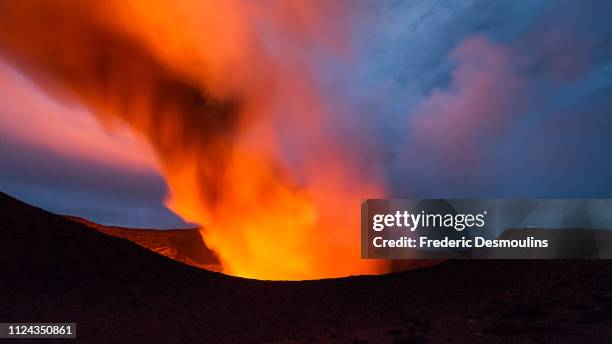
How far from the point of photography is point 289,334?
58.5 ft

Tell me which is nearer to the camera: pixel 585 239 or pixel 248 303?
pixel 248 303

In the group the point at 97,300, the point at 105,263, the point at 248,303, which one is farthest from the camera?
the point at 105,263

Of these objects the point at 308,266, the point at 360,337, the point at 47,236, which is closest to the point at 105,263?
the point at 47,236

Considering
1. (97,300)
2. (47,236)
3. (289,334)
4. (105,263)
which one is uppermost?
(47,236)

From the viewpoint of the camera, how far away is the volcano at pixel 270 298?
14883 mm

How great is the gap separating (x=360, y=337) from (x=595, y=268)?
1605 centimetres

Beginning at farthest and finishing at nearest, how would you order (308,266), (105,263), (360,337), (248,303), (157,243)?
(157,243) < (308,266) < (105,263) < (248,303) < (360,337)

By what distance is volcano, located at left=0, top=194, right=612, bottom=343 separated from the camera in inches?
586

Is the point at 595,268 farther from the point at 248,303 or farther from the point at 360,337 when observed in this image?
the point at 248,303

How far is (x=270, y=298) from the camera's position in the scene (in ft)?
80.2

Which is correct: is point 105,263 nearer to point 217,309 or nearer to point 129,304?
point 129,304

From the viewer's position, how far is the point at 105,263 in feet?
88.7

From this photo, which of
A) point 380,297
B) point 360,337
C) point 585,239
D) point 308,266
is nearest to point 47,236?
point 380,297

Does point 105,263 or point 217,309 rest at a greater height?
point 105,263
